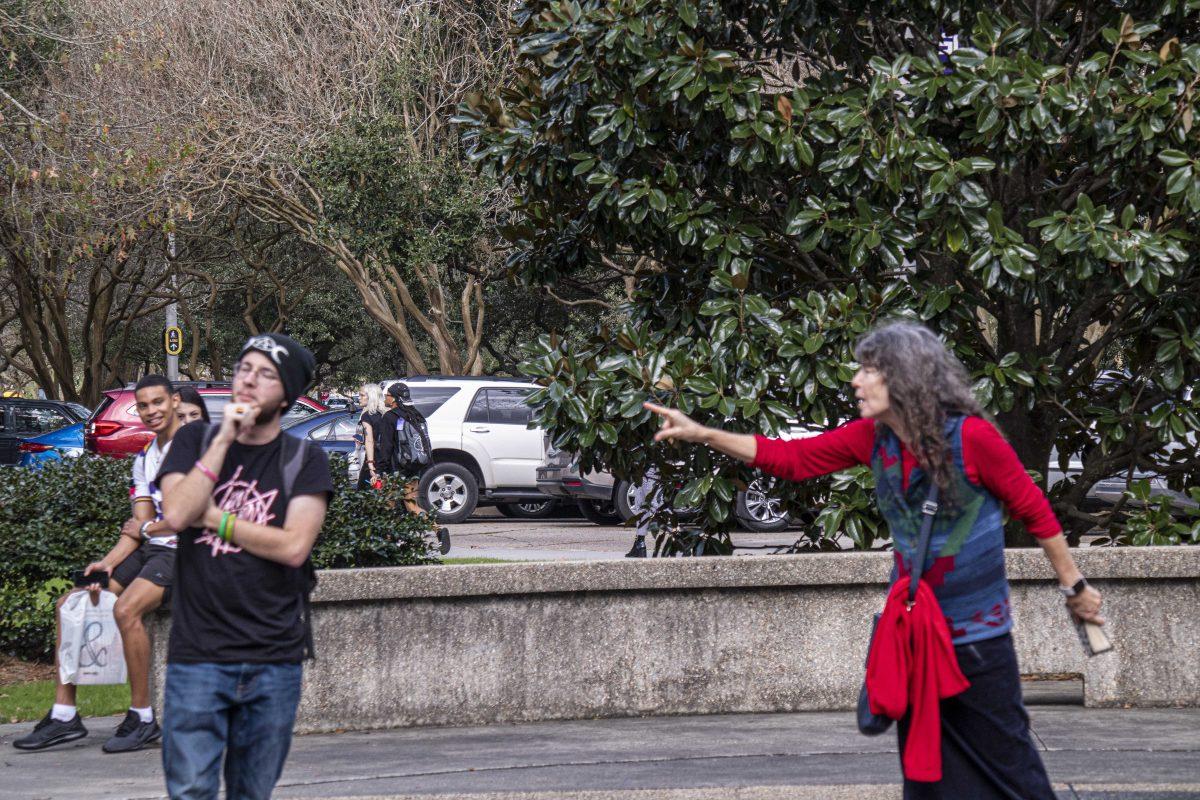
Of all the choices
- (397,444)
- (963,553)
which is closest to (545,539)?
(397,444)

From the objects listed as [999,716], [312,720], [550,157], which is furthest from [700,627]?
[999,716]

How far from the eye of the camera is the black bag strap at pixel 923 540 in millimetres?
A: 4051

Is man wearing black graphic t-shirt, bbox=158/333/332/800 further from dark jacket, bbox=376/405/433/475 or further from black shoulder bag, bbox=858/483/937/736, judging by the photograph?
dark jacket, bbox=376/405/433/475

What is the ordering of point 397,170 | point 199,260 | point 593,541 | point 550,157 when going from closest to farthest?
point 550,157, point 593,541, point 397,170, point 199,260

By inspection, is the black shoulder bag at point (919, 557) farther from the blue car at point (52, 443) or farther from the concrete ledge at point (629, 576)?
the blue car at point (52, 443)

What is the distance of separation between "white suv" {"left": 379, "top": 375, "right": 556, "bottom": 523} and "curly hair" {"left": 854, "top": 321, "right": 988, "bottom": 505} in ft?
48.4

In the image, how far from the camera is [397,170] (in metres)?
23.2

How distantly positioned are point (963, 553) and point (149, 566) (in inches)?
161

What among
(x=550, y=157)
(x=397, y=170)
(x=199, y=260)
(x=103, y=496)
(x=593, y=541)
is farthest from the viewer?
(x=199, y=260)

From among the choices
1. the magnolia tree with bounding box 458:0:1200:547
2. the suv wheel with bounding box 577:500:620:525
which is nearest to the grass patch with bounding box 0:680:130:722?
the magnolia tree with bounding box 458:0:1200:547

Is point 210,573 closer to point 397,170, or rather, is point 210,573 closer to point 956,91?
point 956,91

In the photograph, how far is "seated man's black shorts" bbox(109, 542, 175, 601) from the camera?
22.0 ft

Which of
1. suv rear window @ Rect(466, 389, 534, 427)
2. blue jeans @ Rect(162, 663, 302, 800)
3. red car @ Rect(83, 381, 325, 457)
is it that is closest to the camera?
blue jeans @ Rect(162, 663, 302, 800)

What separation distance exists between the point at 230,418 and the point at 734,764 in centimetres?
322
